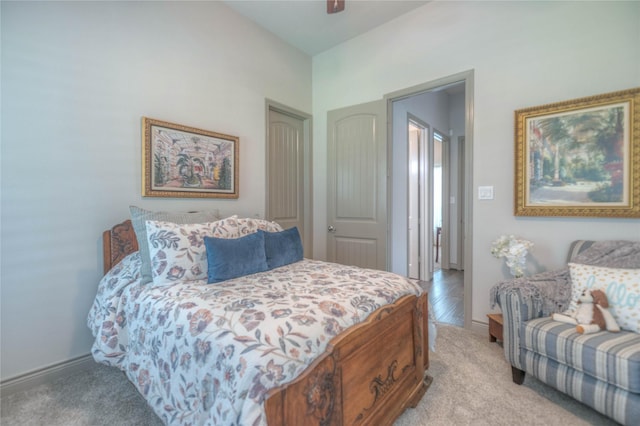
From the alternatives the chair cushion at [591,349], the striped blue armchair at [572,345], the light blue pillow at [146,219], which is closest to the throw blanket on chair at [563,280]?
the striped blue armchair at [572,345]

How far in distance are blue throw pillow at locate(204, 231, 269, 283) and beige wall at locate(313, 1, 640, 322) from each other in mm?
1954

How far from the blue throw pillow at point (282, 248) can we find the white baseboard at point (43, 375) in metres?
1.46

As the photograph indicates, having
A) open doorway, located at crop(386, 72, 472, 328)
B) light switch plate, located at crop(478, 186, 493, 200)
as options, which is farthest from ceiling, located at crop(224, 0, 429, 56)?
light switch plate, located at crop(478, 186, 493, 200)

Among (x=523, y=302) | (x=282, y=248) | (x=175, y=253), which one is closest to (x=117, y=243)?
(x=175, y=253)

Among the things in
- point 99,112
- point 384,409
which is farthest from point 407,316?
point 99,112

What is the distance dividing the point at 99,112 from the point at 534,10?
3.46 metres

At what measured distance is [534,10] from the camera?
7.39 ft

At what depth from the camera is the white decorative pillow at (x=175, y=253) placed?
164 cm

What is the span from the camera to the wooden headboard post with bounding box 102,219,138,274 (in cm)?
199

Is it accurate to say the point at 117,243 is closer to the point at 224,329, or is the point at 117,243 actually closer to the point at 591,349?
the point at 224,329

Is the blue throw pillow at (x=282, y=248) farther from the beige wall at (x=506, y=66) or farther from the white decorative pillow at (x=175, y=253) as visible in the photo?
the beige wall at (x=506, y=66)

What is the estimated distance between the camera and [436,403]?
5.32 ft

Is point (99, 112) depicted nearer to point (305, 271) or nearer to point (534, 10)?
point (305, 271)

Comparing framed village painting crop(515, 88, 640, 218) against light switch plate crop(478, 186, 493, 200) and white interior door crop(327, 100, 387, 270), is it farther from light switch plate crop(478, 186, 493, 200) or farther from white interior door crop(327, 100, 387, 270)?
white interior door crop(327, 100, 387, 270)
